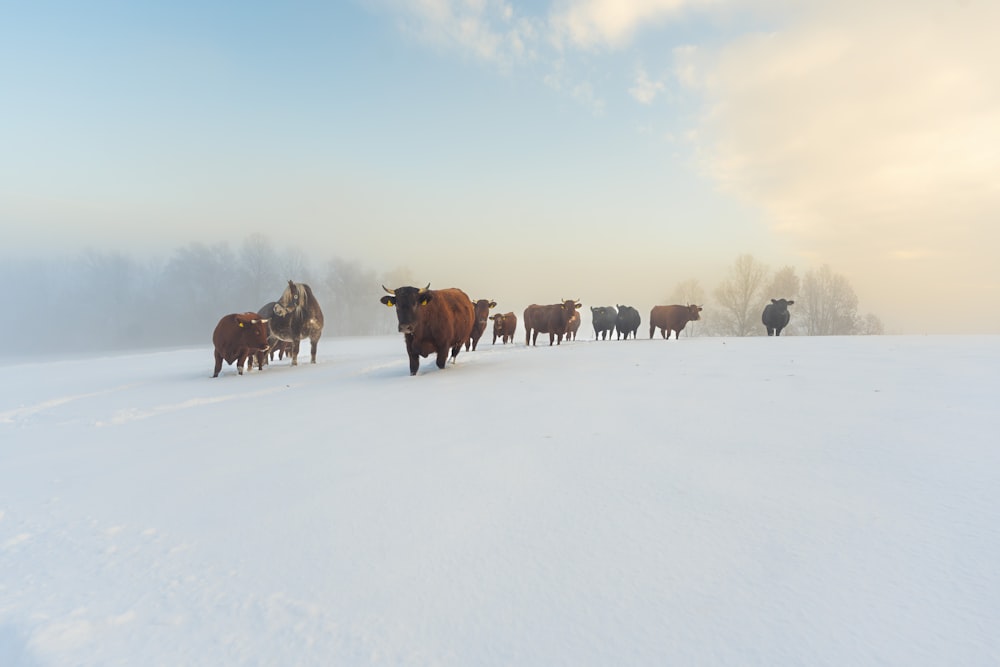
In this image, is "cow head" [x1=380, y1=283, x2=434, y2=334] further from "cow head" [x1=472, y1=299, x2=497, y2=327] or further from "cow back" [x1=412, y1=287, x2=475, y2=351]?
"cow head" [x1=472, y1=299, x2=497, y2=327]

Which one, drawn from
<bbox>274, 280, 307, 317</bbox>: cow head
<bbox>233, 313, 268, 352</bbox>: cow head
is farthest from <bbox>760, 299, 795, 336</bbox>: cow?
<bbox>233, 313, 268, 352</bbox>: cow head

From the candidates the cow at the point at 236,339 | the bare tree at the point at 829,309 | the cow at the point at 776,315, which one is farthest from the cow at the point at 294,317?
the bare tree at the point at 829,309

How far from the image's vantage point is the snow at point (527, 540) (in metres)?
1.15

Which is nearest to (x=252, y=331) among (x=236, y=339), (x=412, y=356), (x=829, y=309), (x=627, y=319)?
(x=236, y=339)

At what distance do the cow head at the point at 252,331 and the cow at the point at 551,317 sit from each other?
Result: 9167mm

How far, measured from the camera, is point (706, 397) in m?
4.00

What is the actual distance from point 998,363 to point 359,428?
304 inches

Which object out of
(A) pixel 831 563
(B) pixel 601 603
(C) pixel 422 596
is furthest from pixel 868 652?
(C) pixel 422 596

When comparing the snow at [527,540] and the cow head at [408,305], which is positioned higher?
the cow head at [408,305]

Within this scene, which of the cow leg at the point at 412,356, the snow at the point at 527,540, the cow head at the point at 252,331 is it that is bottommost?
the snow at the point at 527,540

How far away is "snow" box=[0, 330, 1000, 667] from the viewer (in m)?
1.15

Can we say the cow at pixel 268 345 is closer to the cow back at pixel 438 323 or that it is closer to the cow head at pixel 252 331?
the cow head at pixel 252 331

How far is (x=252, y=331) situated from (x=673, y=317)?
62.0ft

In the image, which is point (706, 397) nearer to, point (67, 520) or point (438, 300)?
point (67, 520)
